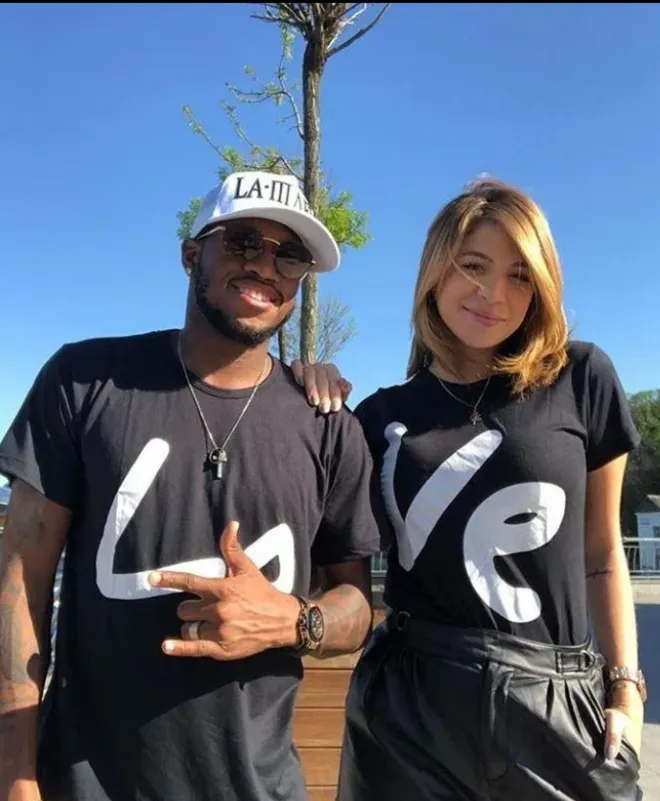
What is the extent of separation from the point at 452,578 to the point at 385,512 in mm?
225

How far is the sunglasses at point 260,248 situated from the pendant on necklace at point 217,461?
442 mm

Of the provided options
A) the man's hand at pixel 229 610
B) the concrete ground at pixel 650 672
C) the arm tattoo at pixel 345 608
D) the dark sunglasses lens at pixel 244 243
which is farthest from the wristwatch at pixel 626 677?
the concrete ground at pixel 650 672

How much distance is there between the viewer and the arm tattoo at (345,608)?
1.64m

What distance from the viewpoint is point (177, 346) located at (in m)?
1.80

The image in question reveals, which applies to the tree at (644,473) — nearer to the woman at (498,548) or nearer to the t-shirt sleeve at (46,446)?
the woman at (498,548)

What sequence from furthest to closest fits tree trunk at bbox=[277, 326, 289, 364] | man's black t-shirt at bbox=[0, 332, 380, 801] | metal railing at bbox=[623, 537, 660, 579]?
metal railing at bbox=[623, 537, 660, 579]
tree trunk at bbox=[277, 326, 289, 364]
man's black t-shirt at bbox=[0, 332, 380, 801]

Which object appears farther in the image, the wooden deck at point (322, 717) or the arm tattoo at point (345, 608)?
the wooden deck at point (322, 717)

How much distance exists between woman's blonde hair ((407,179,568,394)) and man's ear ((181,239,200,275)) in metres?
0.58

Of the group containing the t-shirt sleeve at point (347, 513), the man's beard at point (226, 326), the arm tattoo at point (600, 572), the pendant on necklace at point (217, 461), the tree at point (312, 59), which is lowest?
the arm tattoo at point (600, 572)

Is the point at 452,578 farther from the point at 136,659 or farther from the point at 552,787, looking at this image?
the point at 136,659

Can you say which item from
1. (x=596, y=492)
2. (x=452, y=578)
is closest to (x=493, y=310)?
(x=596, y=492)

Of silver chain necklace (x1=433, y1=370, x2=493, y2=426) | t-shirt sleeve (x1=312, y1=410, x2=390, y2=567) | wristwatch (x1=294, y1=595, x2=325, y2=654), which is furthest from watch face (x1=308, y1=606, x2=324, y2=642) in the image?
silver chain necklace (x1=433, y1=370, x2=493, y2=426)

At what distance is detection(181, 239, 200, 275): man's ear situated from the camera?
1.84 metres

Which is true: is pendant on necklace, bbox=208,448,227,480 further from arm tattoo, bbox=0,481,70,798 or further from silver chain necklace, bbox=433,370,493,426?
silver chain necklace, bbox=433,370,493,426
